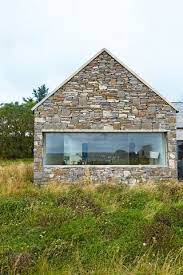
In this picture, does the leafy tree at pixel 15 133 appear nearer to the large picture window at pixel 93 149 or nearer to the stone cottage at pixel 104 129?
the large picture window at pixel 93 149

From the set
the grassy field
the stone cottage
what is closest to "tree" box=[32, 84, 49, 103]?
the stone cottage

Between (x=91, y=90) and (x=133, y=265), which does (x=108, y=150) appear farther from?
(x=133, y=265)

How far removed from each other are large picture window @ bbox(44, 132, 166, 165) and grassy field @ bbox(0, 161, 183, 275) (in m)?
3.96

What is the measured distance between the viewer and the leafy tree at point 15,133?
35.5 m

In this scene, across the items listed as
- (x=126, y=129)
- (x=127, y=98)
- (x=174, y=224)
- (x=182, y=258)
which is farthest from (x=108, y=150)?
(x=182, y=258)

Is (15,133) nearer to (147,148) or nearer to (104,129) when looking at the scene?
(104,129)

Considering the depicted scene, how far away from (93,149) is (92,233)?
8.74m

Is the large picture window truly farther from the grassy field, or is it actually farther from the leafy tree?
the leafy tree

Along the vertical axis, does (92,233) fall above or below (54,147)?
below

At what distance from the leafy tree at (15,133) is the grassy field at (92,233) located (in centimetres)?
2184

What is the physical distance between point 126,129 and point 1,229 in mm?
9156

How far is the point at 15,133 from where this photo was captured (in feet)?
118

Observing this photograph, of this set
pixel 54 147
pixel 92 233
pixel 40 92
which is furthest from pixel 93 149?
pixel 40 92

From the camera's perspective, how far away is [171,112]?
18172mm
